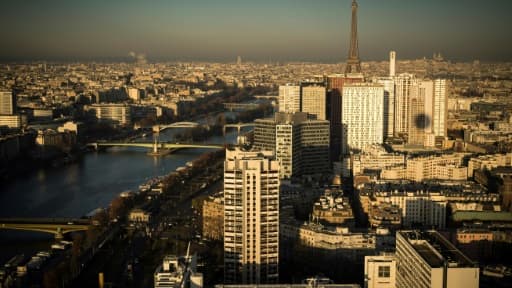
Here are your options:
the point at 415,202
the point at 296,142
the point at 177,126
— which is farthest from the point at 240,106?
the point at 415,202

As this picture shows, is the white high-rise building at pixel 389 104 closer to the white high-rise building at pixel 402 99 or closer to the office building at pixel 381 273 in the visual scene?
the white high-rise building at pixel 402 99

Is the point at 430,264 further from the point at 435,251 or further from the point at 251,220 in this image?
the point at 251,220

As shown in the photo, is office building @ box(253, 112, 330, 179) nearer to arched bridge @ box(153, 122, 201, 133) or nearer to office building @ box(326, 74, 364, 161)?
office building @ box(326, 74, 364, 161)

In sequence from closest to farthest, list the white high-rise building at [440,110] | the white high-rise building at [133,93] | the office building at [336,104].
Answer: the office building at [336,104], the white high-rise building at [440,110], the white high-rise building at [133,93]

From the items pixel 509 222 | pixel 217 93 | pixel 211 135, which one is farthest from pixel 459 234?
pixel 217 93

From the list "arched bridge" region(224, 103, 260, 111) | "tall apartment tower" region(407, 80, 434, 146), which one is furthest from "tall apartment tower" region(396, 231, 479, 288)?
"arched bridge" region(224, 103, 260, 111)

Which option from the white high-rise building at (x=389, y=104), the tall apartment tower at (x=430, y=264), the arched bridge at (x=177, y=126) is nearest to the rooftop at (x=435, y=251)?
the tall apartment tower at (x=430, y=264)
